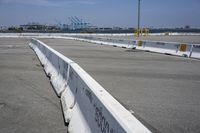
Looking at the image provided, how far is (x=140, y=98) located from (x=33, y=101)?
278 cm

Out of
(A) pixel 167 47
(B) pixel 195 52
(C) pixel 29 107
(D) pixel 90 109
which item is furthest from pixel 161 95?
(A) pixel 167 47

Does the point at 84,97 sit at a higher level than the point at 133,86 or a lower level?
higher

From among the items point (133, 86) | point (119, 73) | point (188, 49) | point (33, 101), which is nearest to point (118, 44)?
point (188, 49)

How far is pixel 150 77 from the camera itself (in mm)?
10852

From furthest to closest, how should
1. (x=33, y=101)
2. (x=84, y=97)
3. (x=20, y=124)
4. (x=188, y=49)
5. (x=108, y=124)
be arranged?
1. (x=188, y=49)
2. (x=33, y=101)
3. (x=20, y=124)
4. (x=84, y=97)
5. (x=108, y=124)

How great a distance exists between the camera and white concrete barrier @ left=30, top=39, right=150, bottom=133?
307cm

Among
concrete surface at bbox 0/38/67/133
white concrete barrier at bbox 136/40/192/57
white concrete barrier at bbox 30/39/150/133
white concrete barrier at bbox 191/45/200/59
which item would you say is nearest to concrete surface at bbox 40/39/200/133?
white concrete barrier at bbox 30/39/150/133

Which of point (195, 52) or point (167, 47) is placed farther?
point (167, 47)

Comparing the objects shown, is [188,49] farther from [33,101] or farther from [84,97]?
[84,97]

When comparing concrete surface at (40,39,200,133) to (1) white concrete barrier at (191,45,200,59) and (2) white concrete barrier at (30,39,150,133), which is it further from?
(1) white concrete barrier at (191,45,200,59)

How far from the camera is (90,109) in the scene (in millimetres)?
4457

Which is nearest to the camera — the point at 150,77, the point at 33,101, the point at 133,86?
the point at 33,101

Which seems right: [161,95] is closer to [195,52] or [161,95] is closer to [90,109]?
[90,109]

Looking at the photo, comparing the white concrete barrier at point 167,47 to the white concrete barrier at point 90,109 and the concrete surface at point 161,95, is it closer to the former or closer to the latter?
the concrete surface at point 161,95
